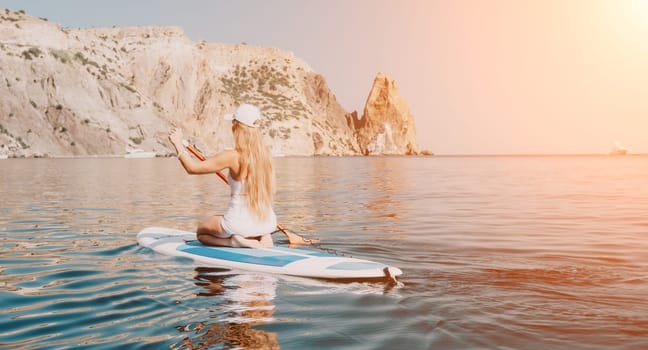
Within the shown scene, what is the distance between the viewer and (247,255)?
7961 mm

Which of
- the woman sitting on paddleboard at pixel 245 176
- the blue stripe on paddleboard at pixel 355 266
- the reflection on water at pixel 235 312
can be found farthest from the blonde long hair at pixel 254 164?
the blue stripe on paddleboard at pixel 355 266

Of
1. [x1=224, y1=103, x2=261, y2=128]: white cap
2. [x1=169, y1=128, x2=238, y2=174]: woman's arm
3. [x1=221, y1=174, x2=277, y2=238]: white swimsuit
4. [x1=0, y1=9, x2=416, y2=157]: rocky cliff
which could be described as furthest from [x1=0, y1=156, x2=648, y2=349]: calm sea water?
[x1=0, y1=9, x2=416, y2=157]: rocky cliff

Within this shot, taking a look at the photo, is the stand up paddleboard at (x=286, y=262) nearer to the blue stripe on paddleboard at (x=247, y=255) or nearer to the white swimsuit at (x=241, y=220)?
the blue stripe on paddleboard at (x=247, y=255)

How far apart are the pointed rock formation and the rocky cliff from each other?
13.0 metres

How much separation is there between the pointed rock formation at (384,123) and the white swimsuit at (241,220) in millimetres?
166654

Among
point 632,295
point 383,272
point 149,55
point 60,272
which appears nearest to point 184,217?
point 60,272

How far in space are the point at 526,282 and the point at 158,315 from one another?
4.34m

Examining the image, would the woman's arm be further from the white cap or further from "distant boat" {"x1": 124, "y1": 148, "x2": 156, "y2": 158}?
"distant boat" {"x1": 124, "y1": 148, "x2": 156, "y2": 158}

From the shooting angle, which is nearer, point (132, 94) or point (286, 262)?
point (286, 262)

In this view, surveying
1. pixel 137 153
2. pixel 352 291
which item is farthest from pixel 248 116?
pixel 137 153

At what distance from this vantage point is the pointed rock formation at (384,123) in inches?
6914

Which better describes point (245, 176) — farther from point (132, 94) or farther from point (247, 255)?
point (132, 94)

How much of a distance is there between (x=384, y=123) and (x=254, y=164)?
6795 inches

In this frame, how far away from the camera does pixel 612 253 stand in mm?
9586
